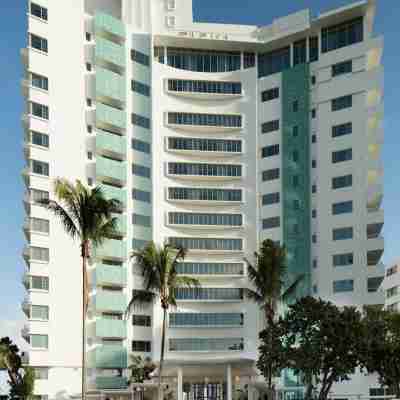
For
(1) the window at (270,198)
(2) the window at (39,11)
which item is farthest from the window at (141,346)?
(2) the window at (39,11)

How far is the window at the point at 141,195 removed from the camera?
326ft

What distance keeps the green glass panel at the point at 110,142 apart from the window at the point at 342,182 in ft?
89.5

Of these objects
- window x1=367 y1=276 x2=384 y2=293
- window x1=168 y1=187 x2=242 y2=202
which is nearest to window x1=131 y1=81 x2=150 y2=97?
window x1=168 y1=187 x2=242 y2=202

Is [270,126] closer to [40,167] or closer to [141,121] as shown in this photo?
[141,121]

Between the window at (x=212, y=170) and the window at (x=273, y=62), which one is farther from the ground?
the window at (x=273, y=62)

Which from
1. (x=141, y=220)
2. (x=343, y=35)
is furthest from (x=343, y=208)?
(x=141, y=220)

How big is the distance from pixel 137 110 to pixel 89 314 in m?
27.6

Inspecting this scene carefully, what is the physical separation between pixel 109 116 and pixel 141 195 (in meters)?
11.0

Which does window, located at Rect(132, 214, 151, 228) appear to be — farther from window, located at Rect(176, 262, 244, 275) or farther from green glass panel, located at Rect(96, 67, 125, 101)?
green glass panel, located at Rect(96, 67, 125, 101)

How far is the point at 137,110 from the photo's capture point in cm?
10138

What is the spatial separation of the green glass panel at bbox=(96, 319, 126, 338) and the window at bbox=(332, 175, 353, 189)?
31693 mm

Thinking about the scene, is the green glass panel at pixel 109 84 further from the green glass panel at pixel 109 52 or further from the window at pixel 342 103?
the window at pixel 342 103

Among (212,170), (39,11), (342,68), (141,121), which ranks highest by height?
(39,11)

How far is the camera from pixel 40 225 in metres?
89.7
